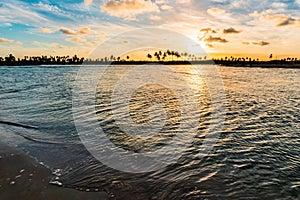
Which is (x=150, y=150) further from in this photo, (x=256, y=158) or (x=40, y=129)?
(x=40, y=129)

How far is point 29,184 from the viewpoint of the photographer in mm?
6258

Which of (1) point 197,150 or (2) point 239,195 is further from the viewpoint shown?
(1) point 197,150

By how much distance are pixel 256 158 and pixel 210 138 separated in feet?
8.55

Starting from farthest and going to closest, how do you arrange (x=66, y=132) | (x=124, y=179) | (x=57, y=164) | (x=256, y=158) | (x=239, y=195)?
(x=66, y=132) → (x=256, y=158) → (x=57, y=164) → (x=124, y=179) → (x=239, y=195)

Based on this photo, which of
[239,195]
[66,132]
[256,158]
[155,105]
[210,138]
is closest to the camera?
[239,195]

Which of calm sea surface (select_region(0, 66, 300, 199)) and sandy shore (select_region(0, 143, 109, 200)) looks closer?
sandy shore (select_region(0, 143, 109, 200))

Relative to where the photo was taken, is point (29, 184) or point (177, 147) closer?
point (29, 184)

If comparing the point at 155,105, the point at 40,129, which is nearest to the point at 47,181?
the point at 40,129

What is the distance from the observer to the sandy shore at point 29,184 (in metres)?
5.72

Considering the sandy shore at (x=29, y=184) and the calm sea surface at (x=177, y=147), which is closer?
the sandy shore at (x=29, y=184)

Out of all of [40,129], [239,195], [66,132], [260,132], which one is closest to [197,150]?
[239,195]

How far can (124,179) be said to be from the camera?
6.87 m

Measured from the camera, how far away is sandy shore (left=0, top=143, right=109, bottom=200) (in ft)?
18.8

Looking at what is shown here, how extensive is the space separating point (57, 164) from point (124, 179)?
267 cm
